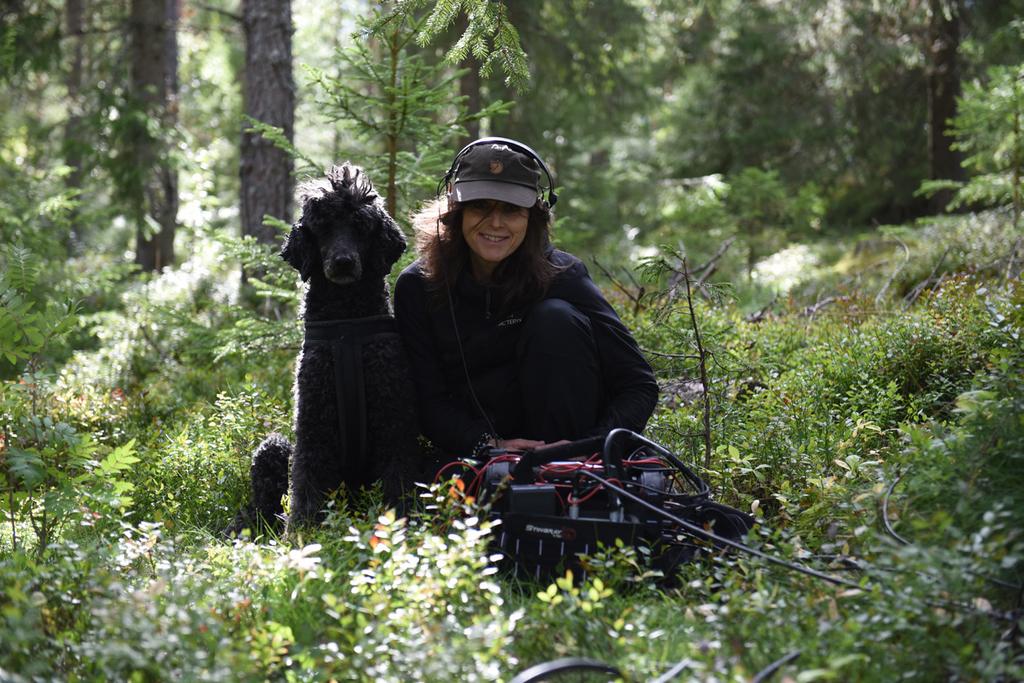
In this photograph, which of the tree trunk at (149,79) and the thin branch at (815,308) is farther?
the tree trunk at (149,79)

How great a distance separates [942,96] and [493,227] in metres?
12.3

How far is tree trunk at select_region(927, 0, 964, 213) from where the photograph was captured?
13141 mm

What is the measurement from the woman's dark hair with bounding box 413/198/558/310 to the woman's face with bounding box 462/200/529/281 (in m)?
0.06

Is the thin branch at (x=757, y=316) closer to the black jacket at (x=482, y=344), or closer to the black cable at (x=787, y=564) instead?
the black jacket at (x=482, y=344)

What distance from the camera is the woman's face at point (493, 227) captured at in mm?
3809

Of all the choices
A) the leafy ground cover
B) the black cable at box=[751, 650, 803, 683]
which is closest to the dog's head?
the leafy ground cover

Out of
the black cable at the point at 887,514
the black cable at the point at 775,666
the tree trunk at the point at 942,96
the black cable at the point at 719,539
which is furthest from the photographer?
the tree trunk at the point at 942,96

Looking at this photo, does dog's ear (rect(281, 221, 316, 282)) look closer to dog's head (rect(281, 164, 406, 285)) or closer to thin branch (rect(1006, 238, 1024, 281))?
dog's head (rect(281, 164, 406, 285))

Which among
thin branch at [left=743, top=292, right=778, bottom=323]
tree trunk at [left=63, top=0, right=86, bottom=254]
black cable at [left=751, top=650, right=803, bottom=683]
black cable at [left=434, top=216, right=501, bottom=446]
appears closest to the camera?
black cable at [left=751, top=650, right=803, bottom=683]

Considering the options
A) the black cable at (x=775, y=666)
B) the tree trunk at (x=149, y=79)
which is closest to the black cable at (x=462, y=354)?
the black cable at (x=775, y=666)

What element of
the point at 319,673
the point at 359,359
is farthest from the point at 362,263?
the point at 319,673

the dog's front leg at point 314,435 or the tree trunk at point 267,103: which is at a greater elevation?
the tree trunk at point 267,103

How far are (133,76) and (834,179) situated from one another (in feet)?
37.4

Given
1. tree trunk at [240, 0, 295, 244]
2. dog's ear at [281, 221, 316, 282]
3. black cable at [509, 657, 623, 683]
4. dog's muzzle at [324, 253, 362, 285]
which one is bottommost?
black cable at [509, 657, 623, 683]
